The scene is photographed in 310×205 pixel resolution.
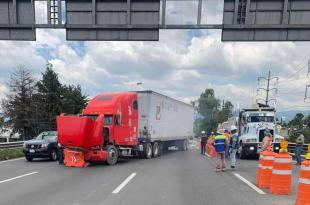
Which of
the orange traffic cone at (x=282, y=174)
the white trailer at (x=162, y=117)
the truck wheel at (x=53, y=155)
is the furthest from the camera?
the white trailer at (x=162, y=117)

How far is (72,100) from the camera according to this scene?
2271 inches

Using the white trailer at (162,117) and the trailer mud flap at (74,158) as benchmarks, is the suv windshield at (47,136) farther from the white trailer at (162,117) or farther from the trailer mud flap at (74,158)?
the white trailer at (162,117)

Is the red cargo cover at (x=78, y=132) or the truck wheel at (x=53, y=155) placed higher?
the red cargo cover at (x=78, y=132)

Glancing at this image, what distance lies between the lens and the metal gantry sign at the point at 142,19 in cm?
1617

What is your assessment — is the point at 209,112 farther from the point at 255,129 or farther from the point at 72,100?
the point at 255,129

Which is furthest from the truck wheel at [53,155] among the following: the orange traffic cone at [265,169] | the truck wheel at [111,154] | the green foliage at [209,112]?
the green foliage at [209,112]

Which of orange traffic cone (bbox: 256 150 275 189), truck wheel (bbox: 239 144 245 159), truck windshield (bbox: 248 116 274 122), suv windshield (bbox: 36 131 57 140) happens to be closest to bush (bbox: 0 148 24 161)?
suv windshield (bbox: 36 131 57 140)

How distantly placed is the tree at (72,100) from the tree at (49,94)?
2.84ft

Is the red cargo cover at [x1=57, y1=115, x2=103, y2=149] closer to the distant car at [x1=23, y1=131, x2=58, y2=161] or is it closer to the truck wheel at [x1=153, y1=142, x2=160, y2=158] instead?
the distant car at [x1=23, y1=131, x2=58, y2=161]

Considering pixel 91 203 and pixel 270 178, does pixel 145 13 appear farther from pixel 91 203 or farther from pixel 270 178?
pixel 91 203

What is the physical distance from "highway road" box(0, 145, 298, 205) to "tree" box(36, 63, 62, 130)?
37.0 metres

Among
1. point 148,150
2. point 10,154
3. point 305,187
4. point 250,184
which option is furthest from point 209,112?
point 305,187

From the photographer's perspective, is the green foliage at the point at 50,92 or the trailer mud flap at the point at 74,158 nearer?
the trailer mud flap at the point at 74,158

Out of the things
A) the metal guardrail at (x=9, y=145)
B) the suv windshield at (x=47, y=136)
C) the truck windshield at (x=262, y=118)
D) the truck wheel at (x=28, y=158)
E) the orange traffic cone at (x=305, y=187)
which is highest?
the orange traffic cone at (x=305, y=187)
